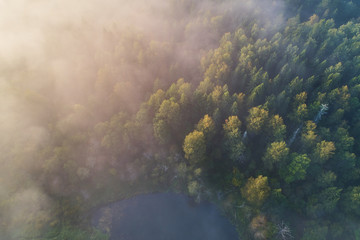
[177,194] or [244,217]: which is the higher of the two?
[244,217]

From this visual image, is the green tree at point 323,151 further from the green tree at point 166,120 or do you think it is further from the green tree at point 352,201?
the green tree at point 166,120

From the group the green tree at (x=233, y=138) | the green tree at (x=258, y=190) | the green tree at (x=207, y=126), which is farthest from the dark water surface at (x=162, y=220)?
the green tree at (x=207, y=126)

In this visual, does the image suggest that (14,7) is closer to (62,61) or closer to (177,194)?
(62,61)

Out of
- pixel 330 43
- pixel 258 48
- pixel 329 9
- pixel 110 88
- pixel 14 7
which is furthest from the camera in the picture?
pixel 329 9

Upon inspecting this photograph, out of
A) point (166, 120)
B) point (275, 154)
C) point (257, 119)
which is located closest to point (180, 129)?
point (166, 120)

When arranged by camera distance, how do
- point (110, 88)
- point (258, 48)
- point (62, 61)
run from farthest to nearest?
1. point (258, 48)
2. point (62, 61)
3. point (110, 88)

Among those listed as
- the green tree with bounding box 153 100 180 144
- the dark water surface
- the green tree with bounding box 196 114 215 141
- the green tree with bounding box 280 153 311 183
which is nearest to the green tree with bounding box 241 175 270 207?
the green tree with bounding box 280 153 311 183

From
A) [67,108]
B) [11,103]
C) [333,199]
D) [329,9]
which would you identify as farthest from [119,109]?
[329,9]
